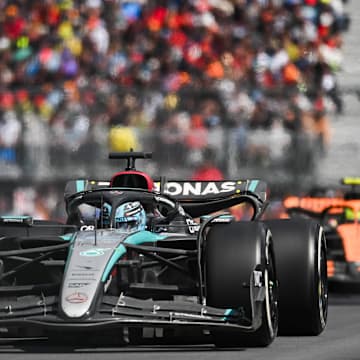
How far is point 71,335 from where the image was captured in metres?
8.89

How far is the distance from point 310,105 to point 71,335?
10603mm

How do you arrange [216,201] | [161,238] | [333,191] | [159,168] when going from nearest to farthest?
1. [161,238]
2. [216,201]
3. [333,191]
4. [159,168]

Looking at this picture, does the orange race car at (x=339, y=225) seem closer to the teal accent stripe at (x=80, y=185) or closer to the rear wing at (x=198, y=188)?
the rear wing at (x=198, y=188)

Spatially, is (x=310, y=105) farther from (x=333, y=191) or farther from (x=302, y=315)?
(x=302, y=315)

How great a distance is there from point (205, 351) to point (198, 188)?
3.56 metres

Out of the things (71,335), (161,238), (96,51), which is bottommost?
(71,335)

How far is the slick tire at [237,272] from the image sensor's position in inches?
297

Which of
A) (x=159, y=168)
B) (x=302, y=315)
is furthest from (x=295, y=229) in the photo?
(x=159, y=168)

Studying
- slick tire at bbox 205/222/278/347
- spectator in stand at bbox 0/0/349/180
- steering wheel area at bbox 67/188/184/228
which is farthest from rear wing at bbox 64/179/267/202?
spectator in stand at bbox 0/0/349/180

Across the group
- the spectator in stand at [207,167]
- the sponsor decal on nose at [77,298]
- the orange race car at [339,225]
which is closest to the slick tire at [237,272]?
the sponsor decal on nose at [77,298]

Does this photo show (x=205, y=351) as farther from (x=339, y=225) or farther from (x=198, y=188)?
(x=339, y=225)

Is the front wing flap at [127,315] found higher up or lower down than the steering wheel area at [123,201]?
lower down

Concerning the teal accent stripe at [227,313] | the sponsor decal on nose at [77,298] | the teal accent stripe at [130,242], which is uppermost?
the teal accent stripe at [130,242]

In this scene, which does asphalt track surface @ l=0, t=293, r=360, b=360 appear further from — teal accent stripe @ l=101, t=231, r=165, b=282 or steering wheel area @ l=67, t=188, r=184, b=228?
steering wheel area @ l=67, t=188, r=184, b=228
